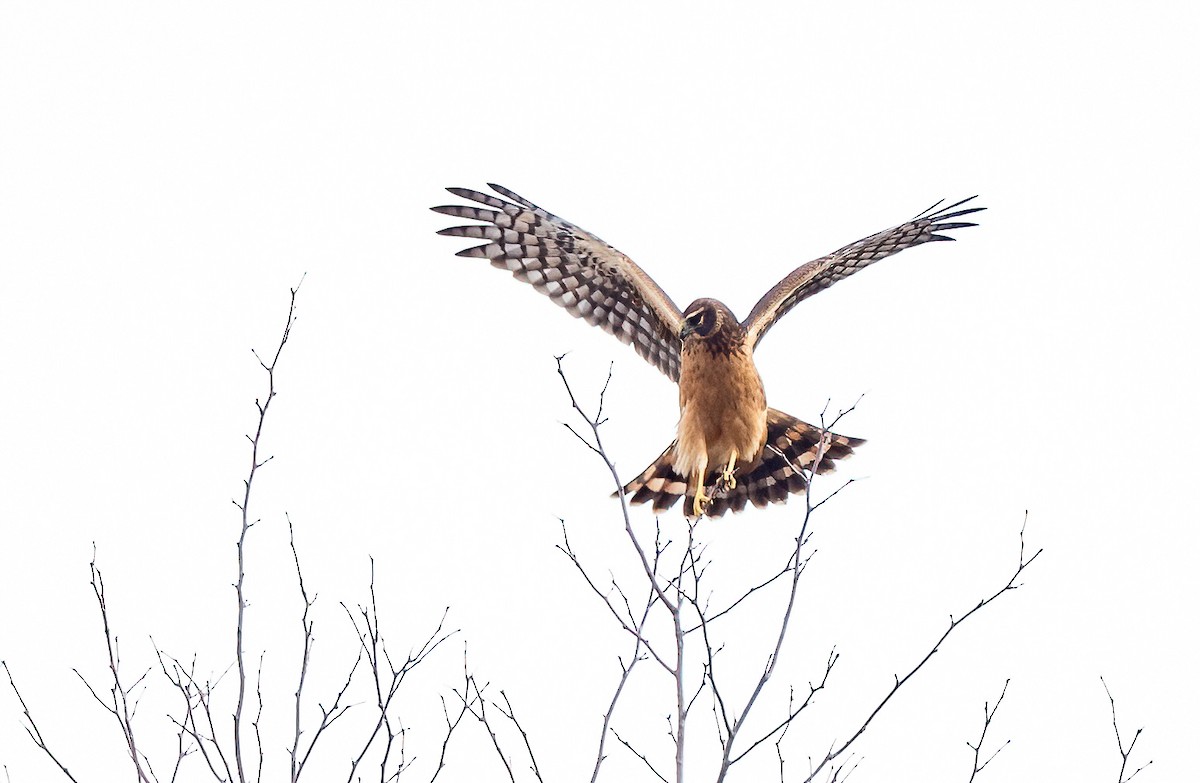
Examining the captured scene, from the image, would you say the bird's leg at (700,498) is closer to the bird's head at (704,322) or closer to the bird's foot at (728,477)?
the bird's foot at (728,477)

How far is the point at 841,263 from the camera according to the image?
777cm

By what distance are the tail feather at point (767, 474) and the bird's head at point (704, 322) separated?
2.82 ft

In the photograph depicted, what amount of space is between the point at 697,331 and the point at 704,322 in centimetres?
6

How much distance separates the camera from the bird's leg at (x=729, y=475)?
6934 millimetres

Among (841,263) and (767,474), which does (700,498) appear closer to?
(767,474)

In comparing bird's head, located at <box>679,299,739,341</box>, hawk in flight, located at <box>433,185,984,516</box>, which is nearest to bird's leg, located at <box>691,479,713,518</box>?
hawk in flight, located at <box>433,185,984,516</box>

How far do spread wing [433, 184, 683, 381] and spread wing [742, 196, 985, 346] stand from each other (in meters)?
0.49

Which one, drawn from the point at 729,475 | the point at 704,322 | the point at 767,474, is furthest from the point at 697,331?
the point at 767,474

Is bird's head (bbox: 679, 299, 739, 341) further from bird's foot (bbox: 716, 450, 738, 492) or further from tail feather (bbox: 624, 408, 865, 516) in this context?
tail feather (bbox: 624, 408, 865, 516)

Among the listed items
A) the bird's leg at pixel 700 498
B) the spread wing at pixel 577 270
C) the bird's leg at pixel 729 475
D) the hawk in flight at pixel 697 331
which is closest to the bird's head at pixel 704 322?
the hawk in flight at pixel 697 331

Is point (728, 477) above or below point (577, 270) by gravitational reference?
below

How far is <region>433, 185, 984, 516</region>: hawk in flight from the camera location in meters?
6.75

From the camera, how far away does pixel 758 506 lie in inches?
295

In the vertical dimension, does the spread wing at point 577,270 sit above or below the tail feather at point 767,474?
above
